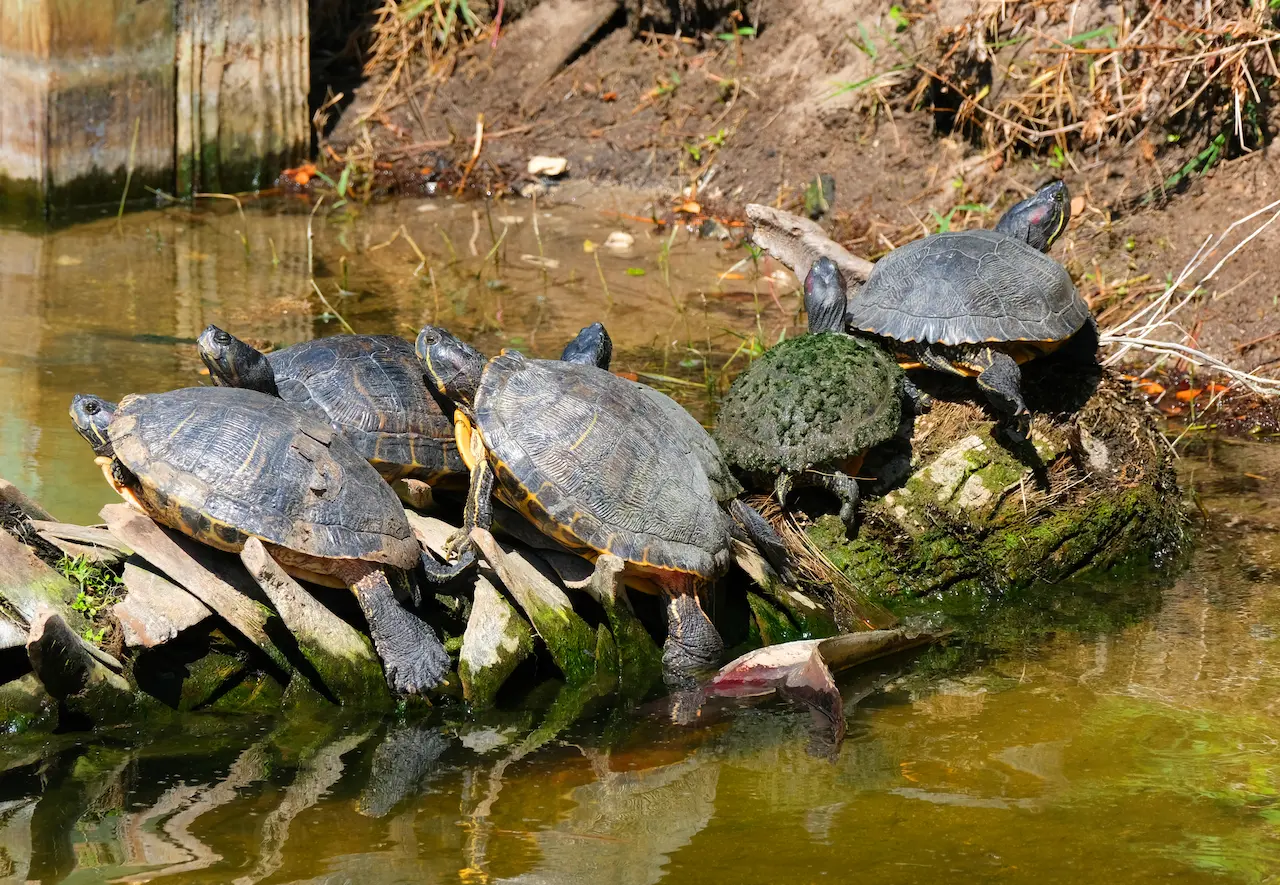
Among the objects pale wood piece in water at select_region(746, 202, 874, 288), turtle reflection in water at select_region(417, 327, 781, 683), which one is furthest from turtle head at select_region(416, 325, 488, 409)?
pale wood piece in water at select_region(746, 202, 874, 288)

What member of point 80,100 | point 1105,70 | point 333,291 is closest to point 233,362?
point 333,291

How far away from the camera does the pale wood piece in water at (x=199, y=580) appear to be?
13.5 feet

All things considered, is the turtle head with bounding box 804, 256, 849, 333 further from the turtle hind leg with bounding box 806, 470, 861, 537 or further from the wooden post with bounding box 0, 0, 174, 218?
the wooden post with bounding box 0, 0, 174, 218

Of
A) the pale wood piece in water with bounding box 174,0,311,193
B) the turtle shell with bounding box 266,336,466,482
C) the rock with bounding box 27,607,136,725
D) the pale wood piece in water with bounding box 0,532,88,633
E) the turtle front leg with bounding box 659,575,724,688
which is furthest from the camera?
the pale wood piece in water with bounding box 174,0,311,193

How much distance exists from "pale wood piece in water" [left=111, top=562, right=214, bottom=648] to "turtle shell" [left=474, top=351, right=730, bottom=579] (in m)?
1.11

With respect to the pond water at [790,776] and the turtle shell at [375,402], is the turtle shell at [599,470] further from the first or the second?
the pond water at [790,776]

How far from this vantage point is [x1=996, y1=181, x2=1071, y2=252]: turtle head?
6.45 metres

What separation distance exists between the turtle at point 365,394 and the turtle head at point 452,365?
0.24 m

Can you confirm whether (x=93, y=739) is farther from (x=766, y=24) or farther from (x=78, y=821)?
(x=766, y=24)

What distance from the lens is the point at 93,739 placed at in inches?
155

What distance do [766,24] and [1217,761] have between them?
8248 mm

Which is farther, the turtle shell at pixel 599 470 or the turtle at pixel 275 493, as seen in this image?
the turtle shell at pixel 599 470

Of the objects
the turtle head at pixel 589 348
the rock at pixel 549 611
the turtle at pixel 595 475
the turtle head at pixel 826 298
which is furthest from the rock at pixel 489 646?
the turtle head at pixel 826 298

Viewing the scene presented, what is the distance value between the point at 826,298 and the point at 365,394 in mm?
2088
